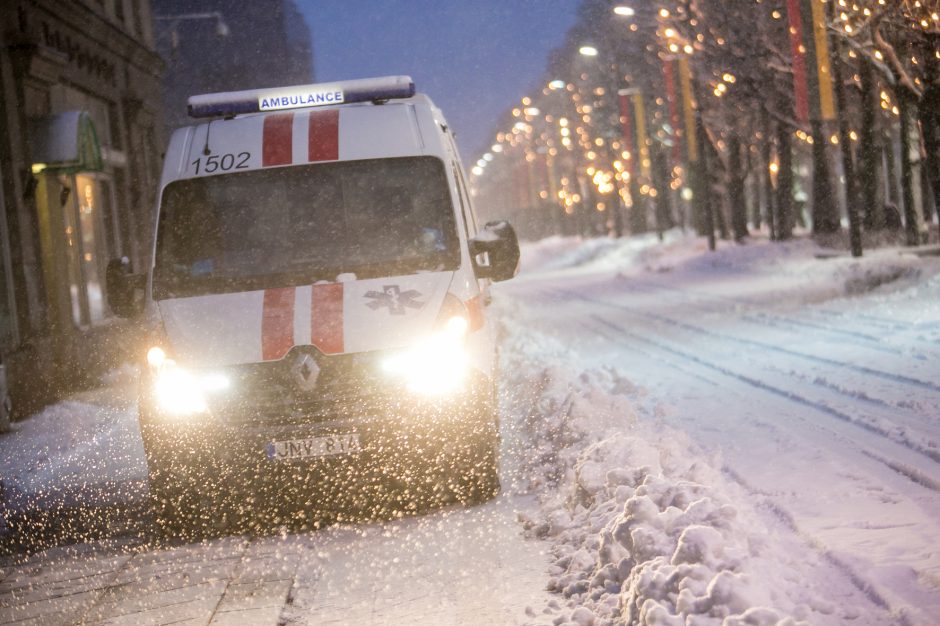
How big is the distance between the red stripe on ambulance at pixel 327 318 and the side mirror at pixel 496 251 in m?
0.98

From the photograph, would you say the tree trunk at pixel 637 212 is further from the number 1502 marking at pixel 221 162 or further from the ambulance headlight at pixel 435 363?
the ambulance headlight at pixel 435 363

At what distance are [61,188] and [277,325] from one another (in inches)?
494

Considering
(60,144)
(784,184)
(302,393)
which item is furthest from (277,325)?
(784,184)

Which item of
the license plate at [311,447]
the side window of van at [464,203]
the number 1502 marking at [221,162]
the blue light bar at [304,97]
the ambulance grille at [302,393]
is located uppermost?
the blue light bar at [304,97]

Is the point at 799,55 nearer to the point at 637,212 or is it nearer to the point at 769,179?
the point at 769,179

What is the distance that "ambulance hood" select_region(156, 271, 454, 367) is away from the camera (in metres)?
6.83

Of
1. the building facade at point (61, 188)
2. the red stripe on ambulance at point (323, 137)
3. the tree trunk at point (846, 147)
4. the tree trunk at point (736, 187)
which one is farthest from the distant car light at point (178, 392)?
the tree trunk at point (736, 187)

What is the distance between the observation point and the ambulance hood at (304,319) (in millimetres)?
6832

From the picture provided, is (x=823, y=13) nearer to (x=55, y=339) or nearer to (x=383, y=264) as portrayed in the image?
(x=55, y=339)

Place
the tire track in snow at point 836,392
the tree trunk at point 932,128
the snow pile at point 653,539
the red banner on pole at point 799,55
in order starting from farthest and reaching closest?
the red banner on pole at point 799,55 < the tree trunk at point 932,128 < the tire track in snow at point 836,392 < the snow pile at point 653,539

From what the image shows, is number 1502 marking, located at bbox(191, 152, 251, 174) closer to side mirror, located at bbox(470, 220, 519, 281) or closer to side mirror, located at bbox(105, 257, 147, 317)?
side mirror, located at bbox(105, 257, 147, 317)

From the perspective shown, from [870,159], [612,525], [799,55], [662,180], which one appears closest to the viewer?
[612,525]

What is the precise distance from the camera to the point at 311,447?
6836 millimetres

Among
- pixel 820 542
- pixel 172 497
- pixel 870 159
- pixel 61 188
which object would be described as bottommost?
pixel 820 542
